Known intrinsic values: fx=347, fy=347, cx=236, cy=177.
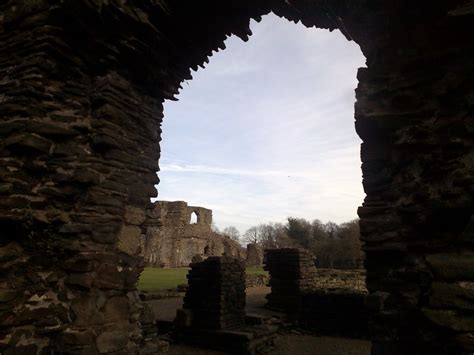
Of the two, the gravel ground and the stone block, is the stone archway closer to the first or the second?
the stone block

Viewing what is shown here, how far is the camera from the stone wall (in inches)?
1305

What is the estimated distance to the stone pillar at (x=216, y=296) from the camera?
9703mm

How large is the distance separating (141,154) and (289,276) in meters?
10.3

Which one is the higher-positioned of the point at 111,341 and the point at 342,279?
the point at 342,279

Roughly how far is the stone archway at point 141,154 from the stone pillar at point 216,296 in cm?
558

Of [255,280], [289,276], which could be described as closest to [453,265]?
[289,276]

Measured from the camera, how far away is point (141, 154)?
483cm

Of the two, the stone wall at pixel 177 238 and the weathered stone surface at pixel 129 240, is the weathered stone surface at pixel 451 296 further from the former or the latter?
the stone wall at pixel 177 238

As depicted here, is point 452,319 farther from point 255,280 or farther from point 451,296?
point 255,280

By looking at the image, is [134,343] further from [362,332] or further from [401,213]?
[362,332]

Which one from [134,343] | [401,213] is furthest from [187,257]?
[401,213]

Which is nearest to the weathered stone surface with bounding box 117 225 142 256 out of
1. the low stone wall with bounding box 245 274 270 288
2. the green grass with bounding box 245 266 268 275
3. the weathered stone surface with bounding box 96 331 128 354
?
the weathered stone surface with bounding box 96 331 128 354

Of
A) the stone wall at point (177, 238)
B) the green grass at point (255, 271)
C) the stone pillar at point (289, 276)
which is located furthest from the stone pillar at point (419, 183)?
the stone wall at point (177, 238)

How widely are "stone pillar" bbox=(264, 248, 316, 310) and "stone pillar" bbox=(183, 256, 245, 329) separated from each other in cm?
329
